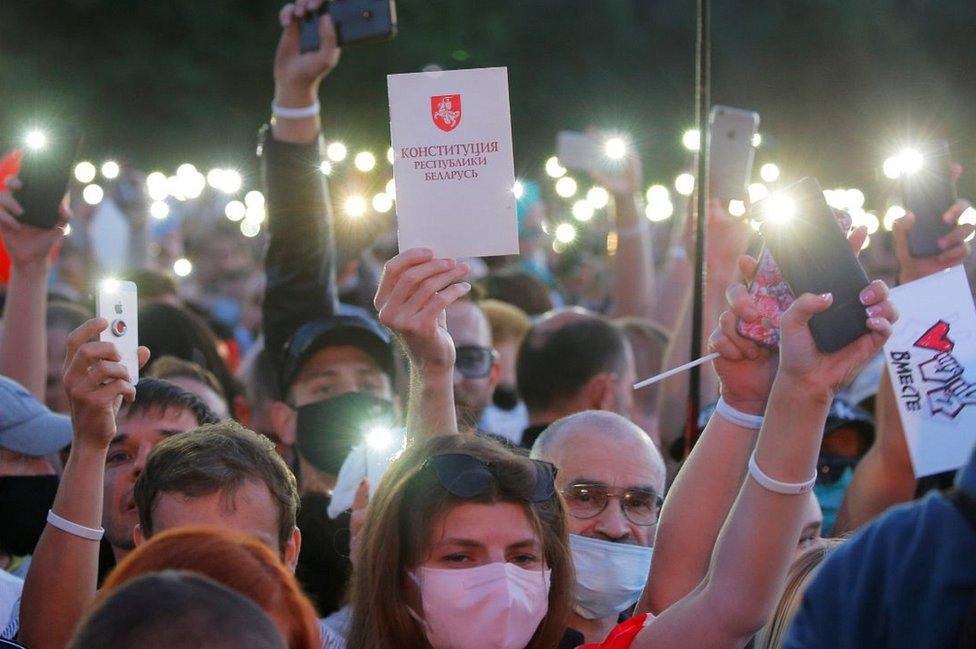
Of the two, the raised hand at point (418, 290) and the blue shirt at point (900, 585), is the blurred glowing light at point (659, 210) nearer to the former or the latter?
the raised hand at point (418, 290)

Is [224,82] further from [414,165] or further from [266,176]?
[414,165]

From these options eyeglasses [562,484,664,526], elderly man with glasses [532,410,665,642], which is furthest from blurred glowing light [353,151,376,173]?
eyeglasses [562,484,664,526]

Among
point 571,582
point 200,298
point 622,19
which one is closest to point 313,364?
point 571,582

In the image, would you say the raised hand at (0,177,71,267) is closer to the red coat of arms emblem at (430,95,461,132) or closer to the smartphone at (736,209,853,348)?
the red coat of arms emblem at (430,95,461,132)

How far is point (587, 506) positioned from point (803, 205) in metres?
1.31

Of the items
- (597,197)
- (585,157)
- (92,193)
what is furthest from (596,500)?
(597,197)

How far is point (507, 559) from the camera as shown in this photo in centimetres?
331

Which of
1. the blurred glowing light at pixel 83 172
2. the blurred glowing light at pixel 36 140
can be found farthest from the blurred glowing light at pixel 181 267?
the blurred glowing light at pixel 36 140

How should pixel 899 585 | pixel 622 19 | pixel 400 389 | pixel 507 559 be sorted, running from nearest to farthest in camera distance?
pixel 899 585
pixel 507 559
pixel 400 389
pixel 622 19

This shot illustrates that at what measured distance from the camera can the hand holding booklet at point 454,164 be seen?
3.57 meters

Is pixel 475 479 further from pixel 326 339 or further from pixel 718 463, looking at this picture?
pixel 326 339

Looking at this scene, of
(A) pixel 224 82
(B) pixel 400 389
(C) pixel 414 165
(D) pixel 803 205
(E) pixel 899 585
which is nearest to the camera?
(E) pixel 899 585

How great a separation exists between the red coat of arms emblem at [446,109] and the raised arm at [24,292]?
6.19ft

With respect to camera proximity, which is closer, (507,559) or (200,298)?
(507,559)
